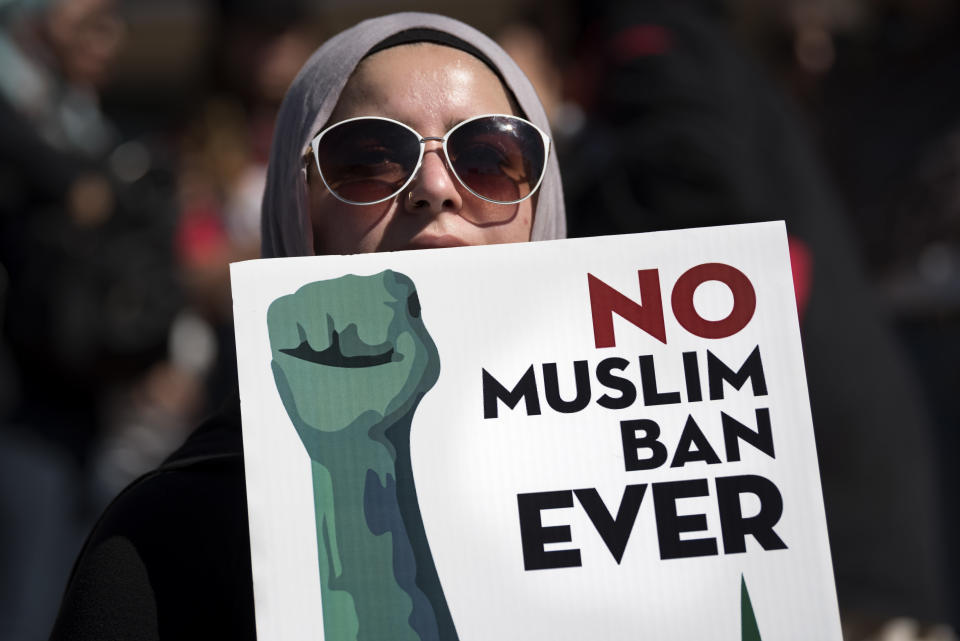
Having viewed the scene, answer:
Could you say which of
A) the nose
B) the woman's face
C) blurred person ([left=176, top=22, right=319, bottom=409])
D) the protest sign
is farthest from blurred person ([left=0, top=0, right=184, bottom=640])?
the protest sign

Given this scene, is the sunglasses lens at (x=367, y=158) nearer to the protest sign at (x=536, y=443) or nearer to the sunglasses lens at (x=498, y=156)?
the sunglasses lens at (x=498, y=156)

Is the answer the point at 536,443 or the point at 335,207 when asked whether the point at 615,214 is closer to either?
the point at 335,207

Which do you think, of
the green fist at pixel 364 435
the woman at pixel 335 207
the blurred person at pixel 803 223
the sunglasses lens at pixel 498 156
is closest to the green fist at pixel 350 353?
the green fist at pixel 364 435

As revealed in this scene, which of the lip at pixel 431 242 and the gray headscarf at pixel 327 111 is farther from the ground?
the gray headscarf at pixel 327 111

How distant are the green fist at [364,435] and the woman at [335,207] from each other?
0.23 metres

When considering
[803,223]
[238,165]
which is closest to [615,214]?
[803,223]

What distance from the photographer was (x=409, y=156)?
1.87 meters

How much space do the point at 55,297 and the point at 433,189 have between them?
2.13 metres

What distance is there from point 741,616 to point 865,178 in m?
3.80

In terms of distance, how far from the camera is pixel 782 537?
4.97 feet

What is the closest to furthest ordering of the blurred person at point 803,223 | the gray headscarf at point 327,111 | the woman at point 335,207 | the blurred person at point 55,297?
1. the woman at point 335,207
2. the gray headscarf at point 327,111
3. the blurred person at point 803,223
4. the blurred person at point 55,297

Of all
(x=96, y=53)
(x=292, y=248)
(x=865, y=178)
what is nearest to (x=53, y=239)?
(x=96, y=53)

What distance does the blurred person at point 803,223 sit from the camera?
3.05 metres

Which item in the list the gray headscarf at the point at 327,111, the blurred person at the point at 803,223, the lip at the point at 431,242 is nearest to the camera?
the lip at the point at 431,242
